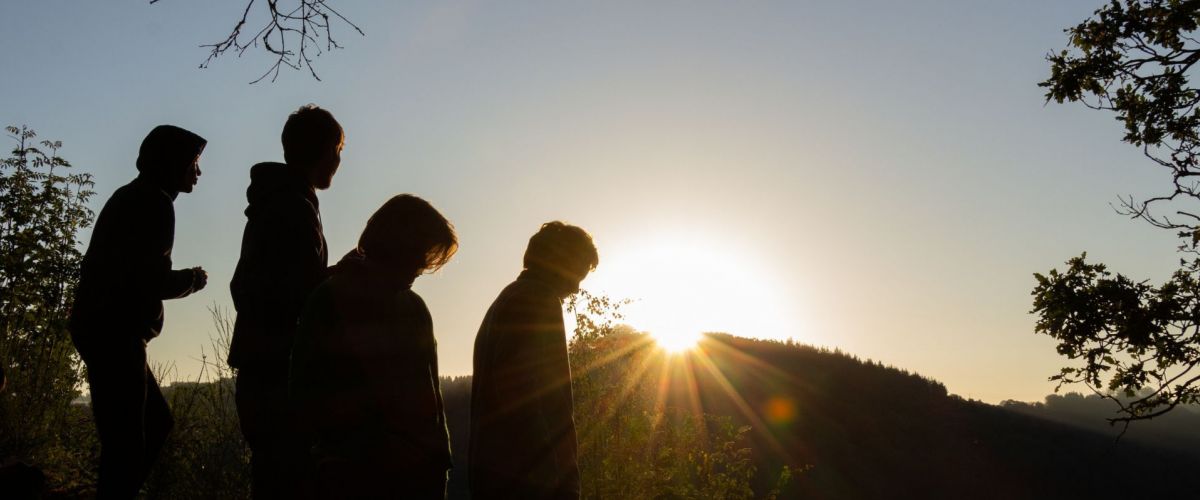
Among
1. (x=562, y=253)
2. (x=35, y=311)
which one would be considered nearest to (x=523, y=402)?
(x=562, y=253)

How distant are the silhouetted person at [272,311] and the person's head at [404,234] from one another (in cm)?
53

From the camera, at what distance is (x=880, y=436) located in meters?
31.5

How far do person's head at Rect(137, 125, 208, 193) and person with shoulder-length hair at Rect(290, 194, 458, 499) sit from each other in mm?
1536

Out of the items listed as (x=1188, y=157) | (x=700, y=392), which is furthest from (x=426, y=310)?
(x=700, y=392)

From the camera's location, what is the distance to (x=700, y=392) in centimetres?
3291

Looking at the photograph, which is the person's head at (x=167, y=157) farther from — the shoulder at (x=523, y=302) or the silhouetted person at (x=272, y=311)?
the shoulder at (x=523, y=302)

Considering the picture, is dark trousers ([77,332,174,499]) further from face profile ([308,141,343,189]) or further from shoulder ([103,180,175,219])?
face profile ([308,141,343,189])

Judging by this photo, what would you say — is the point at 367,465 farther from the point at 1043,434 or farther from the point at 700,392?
the point at 1043,434

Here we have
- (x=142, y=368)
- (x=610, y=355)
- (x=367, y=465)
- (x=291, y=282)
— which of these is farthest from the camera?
(x=610, y=355)

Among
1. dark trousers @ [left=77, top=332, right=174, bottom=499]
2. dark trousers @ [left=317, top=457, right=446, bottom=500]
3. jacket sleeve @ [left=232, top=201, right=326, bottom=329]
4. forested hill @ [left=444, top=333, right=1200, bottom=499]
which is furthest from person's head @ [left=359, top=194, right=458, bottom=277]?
forested hill @ [left=444, top=333, right=1200, bottom=499]

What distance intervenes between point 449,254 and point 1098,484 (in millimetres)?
38819

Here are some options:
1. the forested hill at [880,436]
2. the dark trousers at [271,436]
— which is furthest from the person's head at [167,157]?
the forested hill at [880,436]

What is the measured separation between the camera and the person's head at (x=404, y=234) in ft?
8.07

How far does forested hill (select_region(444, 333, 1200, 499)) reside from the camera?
2948 cm
